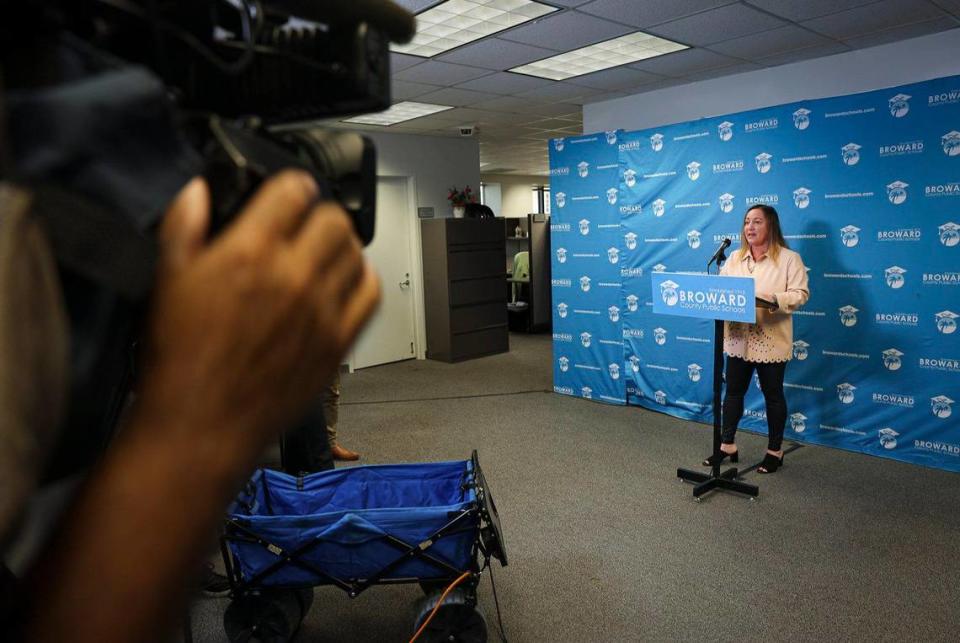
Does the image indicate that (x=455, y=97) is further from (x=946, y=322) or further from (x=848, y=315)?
(x=946, y=322)

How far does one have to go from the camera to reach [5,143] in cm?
30

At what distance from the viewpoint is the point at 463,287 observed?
7.46m

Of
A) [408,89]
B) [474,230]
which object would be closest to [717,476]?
[408,89]

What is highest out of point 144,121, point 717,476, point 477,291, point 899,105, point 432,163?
point 432,163

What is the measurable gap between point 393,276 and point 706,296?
15.0ft

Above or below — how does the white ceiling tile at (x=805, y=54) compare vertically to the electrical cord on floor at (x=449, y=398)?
above

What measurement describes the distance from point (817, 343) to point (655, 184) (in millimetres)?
1676

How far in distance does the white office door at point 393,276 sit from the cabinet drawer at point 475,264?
0.61 m

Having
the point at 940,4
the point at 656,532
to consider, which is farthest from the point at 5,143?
the point at 940,4

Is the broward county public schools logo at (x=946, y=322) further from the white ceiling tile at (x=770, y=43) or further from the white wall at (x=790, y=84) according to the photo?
the white ceiling tile at (x=770, y=43)

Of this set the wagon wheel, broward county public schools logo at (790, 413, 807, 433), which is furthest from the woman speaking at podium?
the wagon wheel

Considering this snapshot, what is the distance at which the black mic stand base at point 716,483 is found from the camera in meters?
3.39

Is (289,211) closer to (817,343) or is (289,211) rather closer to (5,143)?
(5,143)

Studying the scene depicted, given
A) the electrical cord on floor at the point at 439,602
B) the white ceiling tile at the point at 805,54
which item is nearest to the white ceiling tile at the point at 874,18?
the white ceiling tile at the point at 805,54
